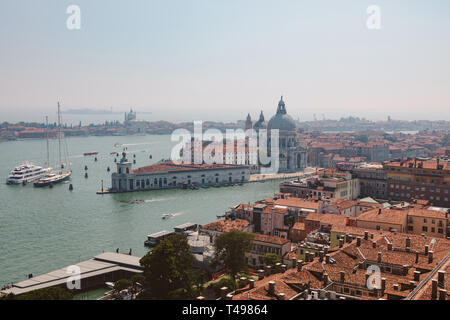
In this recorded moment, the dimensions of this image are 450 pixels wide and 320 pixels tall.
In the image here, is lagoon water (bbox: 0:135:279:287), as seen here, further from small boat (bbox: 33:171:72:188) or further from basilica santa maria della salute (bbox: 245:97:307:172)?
basilica santa maria della salute (bbox: 245:97:307:172)

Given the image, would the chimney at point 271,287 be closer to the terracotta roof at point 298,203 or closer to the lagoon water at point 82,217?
the lagoon water at point 82,217

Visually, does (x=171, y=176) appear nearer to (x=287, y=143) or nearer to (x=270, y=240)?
(x=287, y=143)

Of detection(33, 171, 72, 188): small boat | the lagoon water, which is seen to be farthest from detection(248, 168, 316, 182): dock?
detection(33, 171, 72, 188): small boat

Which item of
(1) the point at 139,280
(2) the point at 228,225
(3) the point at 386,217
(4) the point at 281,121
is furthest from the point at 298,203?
(4) the point at 281,121

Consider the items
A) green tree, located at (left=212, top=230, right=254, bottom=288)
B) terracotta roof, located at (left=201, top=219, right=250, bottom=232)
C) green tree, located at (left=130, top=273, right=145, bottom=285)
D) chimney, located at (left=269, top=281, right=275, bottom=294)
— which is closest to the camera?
chimney, located at (left=269, top=281, right=275, bottom=294)

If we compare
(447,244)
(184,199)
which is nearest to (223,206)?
(184,199)

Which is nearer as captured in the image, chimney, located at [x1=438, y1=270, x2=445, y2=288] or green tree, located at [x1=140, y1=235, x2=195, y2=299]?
chimney, located at [x1=438, y1=270, x2=445, y2=288]
